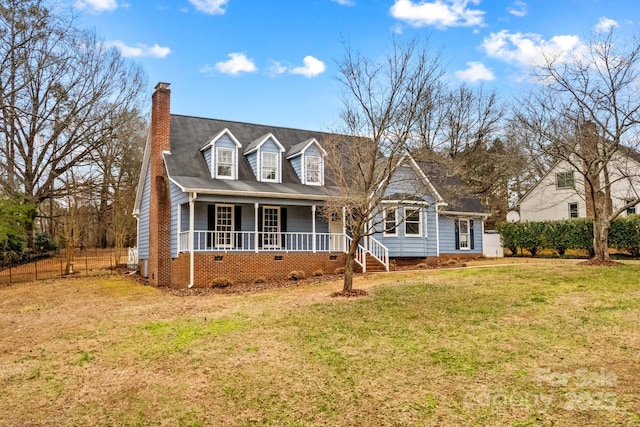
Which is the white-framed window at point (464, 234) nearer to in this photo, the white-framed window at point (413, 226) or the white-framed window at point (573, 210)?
the white-framed window at point (413, 226)

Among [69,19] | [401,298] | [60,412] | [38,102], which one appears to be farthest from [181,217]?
[38,102]

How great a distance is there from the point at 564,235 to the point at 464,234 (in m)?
5.40

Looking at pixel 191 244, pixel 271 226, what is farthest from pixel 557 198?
pixel 191 244

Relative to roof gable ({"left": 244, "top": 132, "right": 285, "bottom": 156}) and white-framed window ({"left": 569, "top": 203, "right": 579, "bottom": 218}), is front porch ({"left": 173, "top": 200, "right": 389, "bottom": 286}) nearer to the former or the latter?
roof gable ({"left": 244, "top": 132, "right": 285, "bottom": 156})

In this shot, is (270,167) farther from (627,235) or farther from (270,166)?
(627,235)

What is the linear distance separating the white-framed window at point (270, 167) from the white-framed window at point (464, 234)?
1112cm

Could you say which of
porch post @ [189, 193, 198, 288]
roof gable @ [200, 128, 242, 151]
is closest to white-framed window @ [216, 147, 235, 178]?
roof gable @ [200, 128, 242, 151]

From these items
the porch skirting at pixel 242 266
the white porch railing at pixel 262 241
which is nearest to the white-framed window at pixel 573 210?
the white porch railing at pixel 262 241

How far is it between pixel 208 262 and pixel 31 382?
9.98 m

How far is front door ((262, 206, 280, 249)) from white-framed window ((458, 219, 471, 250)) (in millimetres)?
11075

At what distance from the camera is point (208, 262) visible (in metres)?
16.7

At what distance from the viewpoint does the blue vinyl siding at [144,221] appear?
21.2 metres

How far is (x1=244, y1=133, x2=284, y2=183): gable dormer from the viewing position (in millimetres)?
19859

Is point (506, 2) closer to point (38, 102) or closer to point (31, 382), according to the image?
point (31, 382)
